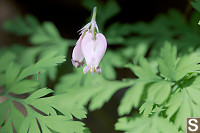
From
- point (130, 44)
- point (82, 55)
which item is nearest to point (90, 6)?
point (130, 44)

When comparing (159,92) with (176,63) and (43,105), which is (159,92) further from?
(43,105)

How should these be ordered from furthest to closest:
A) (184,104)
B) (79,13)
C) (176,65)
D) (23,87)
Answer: (79,13), (23,87), (176,65), (184,104)

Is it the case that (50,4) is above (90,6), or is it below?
above

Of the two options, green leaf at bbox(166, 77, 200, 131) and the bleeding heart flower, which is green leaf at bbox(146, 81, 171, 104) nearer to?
green leaf at bbox(166, 77, 200, 131)

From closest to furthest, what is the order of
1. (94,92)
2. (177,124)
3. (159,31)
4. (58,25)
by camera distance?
(177,124) → (94,92) → (159,31) → (58,25)

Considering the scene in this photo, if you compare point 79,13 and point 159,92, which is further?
point 79,13

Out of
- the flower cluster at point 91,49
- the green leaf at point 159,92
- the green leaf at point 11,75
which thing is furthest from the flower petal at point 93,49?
the green leaf at point 11,75

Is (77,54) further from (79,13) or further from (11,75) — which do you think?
(79,13)

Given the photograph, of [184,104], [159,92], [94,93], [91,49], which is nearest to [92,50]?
[91,49]
